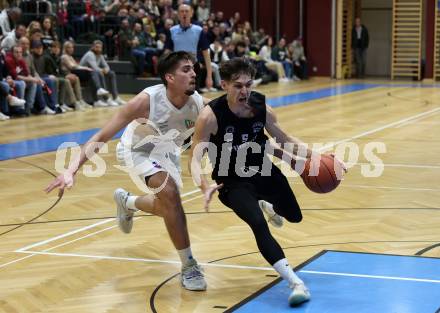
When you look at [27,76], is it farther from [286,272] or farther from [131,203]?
[286,272]

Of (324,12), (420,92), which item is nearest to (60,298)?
(420,92)

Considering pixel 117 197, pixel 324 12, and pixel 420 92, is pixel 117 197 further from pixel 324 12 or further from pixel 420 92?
pixel 324 12

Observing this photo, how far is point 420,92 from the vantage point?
20.6m

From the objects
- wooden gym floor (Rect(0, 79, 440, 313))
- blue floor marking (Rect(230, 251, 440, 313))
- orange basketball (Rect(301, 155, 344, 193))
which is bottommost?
wooden gym floor (Rect(0, 79, 440, 313))

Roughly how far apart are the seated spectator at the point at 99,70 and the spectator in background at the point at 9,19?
5.22 ft

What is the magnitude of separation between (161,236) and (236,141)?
153 cm

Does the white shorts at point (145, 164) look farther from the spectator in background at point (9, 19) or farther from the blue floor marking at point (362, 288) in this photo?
the spectator in background at point (9, 19)

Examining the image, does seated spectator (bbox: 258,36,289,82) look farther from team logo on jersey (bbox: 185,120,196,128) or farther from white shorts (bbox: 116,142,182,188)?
team logo on jersey (bbox: 185,120,196,128)

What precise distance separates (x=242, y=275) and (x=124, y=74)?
14963 mm

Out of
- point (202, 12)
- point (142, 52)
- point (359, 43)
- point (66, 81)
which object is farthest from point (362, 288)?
point (359, 43)

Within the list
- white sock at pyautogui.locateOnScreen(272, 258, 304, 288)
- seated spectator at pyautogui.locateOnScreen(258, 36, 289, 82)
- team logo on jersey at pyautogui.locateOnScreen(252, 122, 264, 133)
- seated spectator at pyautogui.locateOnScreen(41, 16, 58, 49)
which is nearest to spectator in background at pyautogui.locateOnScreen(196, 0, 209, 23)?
seated spectator at pyautogui.locateOnScreen(258, 36, 289, 82)

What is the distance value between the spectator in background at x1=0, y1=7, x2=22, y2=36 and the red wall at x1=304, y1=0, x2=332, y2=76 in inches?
487

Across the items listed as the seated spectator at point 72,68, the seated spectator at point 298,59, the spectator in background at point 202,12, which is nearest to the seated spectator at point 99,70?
the seated spectator at point 72,68

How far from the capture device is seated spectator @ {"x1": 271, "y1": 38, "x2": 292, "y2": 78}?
976 inches
